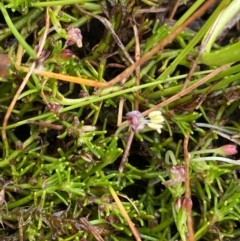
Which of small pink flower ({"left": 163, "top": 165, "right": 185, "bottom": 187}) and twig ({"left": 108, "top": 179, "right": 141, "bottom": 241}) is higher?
small pink flower ({"left": 163, "top": 165, "right": 185, "bottom": 187})

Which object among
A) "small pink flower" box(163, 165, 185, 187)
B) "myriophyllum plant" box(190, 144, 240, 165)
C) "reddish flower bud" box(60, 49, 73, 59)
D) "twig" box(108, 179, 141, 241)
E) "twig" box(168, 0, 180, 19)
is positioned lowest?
"twig" box(108, 179, 141, 241)

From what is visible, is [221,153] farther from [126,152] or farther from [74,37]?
[74,37]

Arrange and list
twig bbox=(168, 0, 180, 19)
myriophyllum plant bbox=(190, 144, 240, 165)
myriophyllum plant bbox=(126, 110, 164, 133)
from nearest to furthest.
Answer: myriophyllum plant bbox=(126, 110, 164, 133) < myriophyllum plant bbox=(190, 144, 240, 165) < twig bbox=(168, 0, 180, 19)

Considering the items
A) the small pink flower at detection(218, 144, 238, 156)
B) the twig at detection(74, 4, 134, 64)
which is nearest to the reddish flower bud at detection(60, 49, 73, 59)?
the twig at detection(74, 4, 134, 64)

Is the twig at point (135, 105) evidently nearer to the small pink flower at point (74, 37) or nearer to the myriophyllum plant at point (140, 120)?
the myriophyllum plant at point (140, 120)

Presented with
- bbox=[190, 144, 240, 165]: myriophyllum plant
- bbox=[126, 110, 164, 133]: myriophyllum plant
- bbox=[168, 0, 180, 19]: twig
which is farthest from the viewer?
bbox=[168, 0, 180, 19]: twig

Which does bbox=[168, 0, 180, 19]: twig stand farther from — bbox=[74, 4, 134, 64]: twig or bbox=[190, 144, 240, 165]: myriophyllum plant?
bbox=[190, 144, 240, 165]: myriophyllum plant

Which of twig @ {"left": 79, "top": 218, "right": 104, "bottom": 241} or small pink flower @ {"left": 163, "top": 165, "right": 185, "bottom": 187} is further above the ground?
small pink flower @ {"left": 163, "top": 165, "right": 185, "bottom": 187}

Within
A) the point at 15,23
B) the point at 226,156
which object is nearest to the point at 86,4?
the point at 15,23

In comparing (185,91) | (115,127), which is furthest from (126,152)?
(185,91)

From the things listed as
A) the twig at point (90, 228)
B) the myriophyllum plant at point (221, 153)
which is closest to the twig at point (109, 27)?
the myriophyllum plant at point (221, 153)

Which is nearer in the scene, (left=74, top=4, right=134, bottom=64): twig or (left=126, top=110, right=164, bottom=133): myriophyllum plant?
(left=126, top=110, right=164, bottom=133): myriophyllum plant

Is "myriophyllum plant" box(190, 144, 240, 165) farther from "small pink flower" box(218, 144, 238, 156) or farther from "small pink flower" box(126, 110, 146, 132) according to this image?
"small pink flower" box(126, 110, 146, 132)

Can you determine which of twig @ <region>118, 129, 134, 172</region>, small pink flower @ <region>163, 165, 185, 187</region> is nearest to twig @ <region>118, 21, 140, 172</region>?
twig @ <region>118, 129, 134, 172</region>
